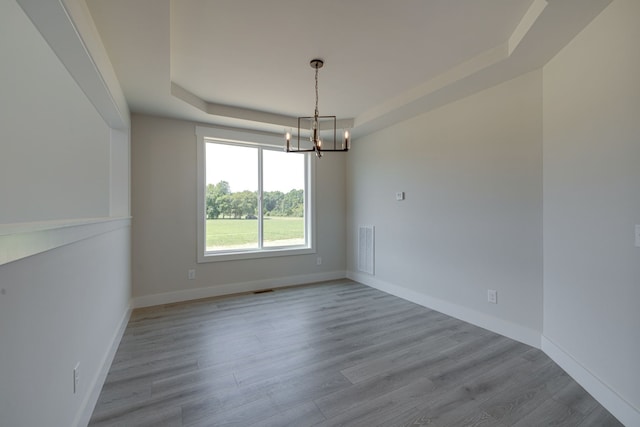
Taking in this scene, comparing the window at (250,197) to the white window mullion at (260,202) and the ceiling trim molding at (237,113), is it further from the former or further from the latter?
the ceiling trim molding at (237,113)

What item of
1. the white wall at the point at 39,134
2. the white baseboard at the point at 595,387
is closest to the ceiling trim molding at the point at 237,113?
the white wall at the point at 39,134

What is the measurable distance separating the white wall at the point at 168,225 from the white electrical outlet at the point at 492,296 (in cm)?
295

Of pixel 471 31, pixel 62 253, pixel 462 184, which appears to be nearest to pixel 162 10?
pixel 62 253

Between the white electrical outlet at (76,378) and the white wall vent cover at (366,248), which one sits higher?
the white wall vent cover at (366,248)

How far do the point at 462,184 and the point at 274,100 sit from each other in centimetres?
241

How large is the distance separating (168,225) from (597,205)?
4.22 meters

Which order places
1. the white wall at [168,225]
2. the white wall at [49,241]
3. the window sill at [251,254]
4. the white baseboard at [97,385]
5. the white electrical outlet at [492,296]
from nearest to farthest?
the white wall at [49,241]
the white baseboard at [97,385]
the white electrical outlet at [492,296]
the white wall at [168,225]
the window sill at [251,254]

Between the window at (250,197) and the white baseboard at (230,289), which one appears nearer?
the white baseboard at (230,289)

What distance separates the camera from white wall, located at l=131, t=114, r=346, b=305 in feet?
11.6

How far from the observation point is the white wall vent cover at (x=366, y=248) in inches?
177

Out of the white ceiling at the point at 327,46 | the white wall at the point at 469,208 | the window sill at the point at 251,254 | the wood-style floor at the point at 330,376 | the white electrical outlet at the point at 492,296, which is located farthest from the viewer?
the window sill at the point at 251,254

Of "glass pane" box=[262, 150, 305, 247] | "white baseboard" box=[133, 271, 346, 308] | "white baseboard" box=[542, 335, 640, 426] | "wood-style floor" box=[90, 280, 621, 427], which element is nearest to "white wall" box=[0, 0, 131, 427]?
"wood-style floor" box=[90, 280, 621, 427]

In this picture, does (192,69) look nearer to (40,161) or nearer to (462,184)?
(40,161)

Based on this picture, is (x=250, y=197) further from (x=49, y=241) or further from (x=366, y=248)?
(x=49, y=241)
